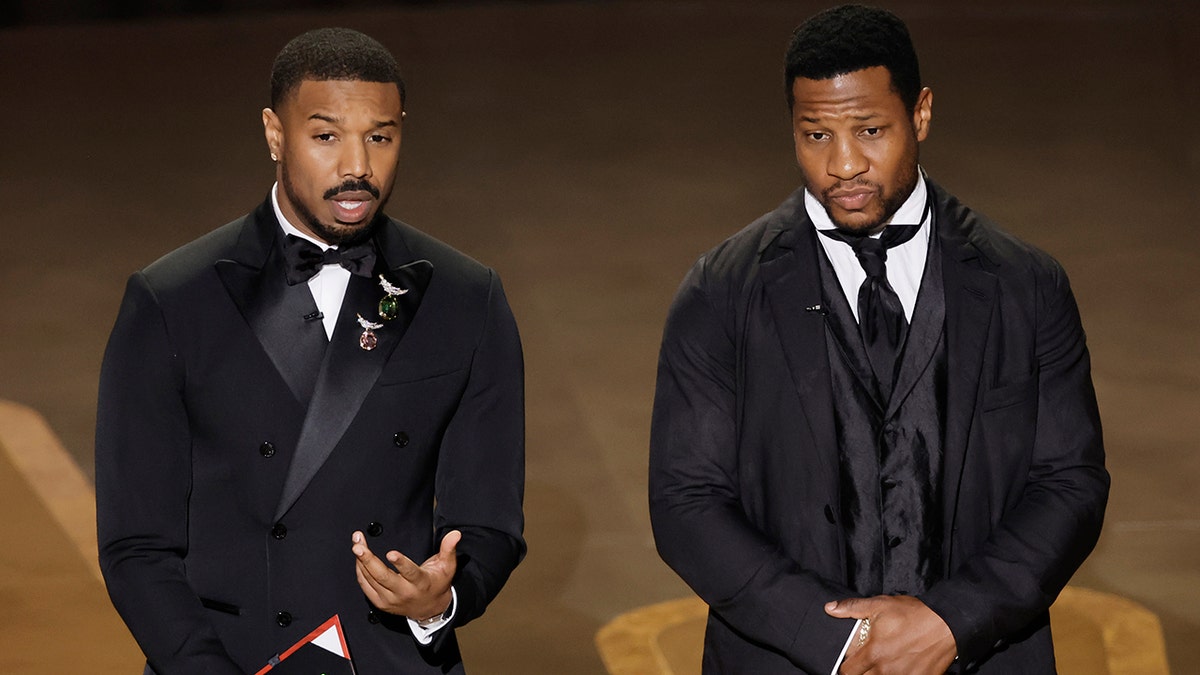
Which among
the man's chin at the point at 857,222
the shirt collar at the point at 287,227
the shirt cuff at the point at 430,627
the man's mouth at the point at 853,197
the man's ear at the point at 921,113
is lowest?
the shirt cuff at the point at 430,627

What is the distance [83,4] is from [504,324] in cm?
1014

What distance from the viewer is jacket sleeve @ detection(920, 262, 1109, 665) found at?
2.65m

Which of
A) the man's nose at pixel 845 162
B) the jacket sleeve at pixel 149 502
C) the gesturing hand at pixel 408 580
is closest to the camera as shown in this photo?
the gesturing hand at pixel 408 580

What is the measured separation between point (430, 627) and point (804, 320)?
2.37ft

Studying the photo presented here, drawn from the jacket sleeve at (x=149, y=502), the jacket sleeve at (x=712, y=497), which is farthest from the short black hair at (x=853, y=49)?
the jacket sleeve at (x=149, y=502)

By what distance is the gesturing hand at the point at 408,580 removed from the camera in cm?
242

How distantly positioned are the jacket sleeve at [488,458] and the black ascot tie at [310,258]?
220mm

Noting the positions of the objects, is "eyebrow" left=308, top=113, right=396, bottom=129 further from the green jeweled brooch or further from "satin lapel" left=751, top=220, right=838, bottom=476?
"satin lapel" left=751, top=220, right=838, bottom=476

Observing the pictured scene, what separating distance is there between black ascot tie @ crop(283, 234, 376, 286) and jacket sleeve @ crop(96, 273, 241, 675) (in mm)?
209

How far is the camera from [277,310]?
2.65m

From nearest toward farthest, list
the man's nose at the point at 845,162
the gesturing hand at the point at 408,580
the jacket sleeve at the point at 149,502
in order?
the gesturing hand at the point at 408,580 → the jacket sleeve at the point at 149,502 → the man's nose at the point at 845,162

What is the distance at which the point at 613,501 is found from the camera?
5289 millimetres

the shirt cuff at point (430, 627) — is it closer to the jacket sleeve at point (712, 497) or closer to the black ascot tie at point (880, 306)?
the jacket sleeve at point (712, 497)

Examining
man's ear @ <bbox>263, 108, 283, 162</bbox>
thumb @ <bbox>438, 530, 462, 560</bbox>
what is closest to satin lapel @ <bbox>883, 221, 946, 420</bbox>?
thumb @ <bbox>438, 530, 462, 560</bbox>
